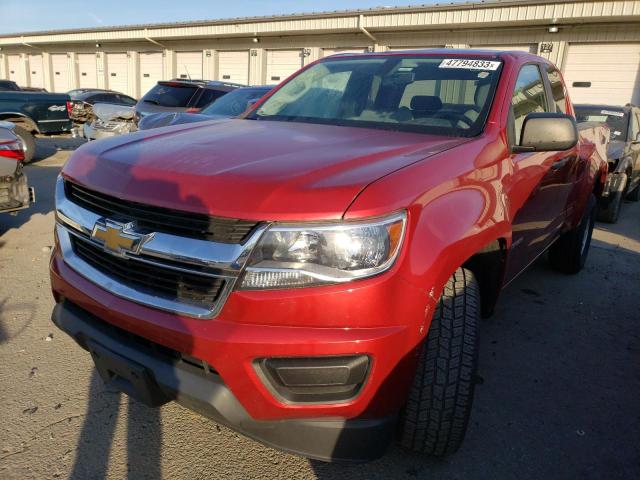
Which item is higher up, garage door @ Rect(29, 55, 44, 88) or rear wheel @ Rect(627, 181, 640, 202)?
garage door @ Rect(29, 55, 44, 88)

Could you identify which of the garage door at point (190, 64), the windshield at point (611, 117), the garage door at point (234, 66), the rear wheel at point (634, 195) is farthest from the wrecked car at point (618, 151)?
the garage door at point (190, 64)

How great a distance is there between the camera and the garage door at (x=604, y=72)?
13420mm

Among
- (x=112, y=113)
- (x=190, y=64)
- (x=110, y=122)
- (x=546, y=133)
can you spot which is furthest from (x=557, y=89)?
(x=190, y=64)

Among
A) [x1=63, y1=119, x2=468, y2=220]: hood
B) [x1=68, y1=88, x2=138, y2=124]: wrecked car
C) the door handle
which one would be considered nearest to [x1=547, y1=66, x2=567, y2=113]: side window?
the door handle

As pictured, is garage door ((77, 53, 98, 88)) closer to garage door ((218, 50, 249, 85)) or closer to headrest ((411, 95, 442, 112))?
garage door ((218, 50, 249, 85))

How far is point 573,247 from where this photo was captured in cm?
457

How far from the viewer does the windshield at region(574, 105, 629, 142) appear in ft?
24.8

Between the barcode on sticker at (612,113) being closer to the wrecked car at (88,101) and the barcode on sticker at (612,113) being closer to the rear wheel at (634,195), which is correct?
the rear wheel at (634,195)

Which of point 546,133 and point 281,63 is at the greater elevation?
point 281,63

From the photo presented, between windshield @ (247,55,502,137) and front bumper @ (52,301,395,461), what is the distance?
1.49 m

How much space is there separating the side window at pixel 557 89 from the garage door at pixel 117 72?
27784 millimetres

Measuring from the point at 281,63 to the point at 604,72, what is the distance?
11.8 metres

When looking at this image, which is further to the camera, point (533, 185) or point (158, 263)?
point (533, 185)

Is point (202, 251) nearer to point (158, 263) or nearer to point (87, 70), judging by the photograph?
point (158, 263)
